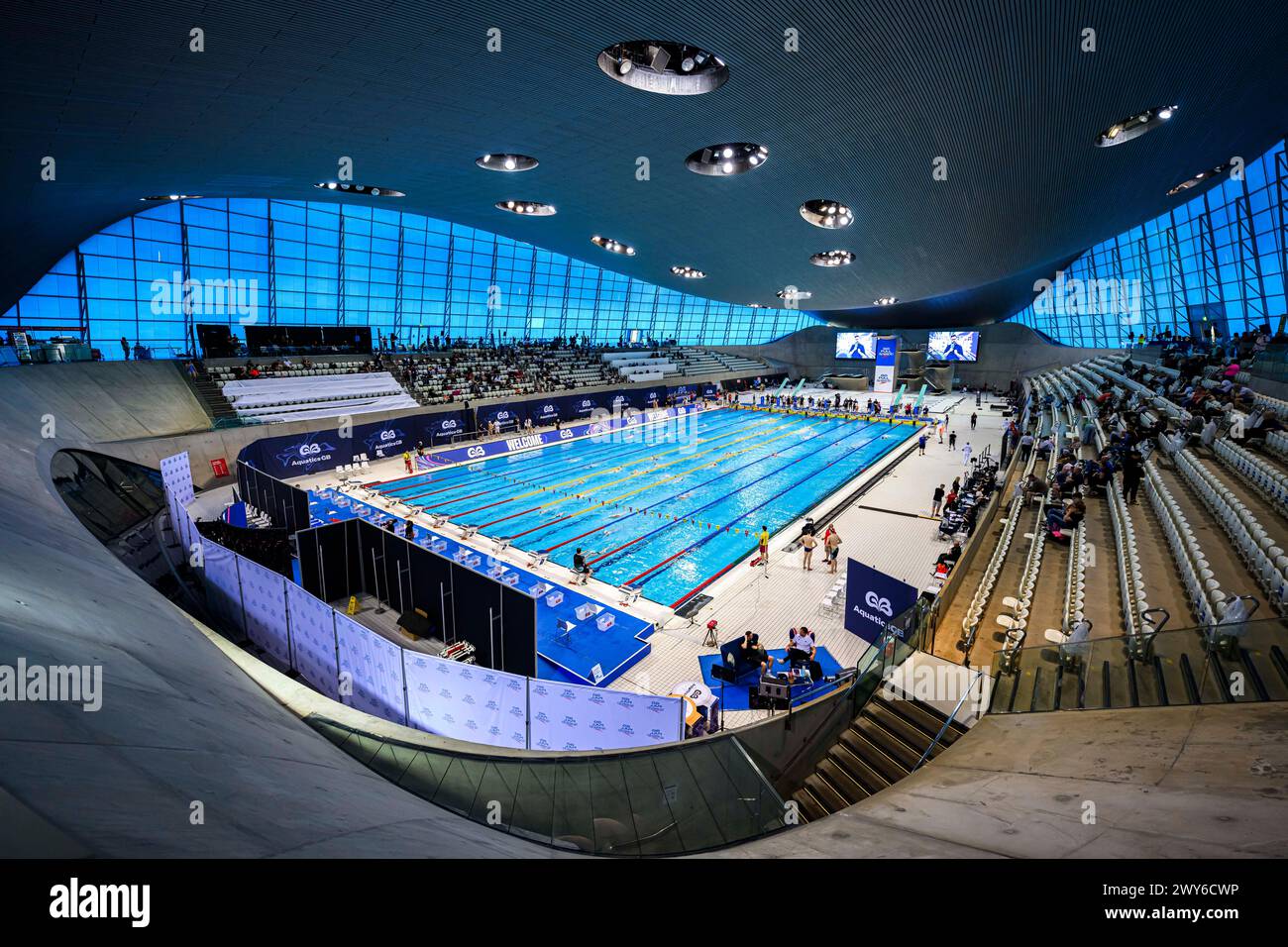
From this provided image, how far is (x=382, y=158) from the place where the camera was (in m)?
14.9

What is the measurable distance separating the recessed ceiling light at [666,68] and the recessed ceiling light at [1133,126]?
8.06 metres

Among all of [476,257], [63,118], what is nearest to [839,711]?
[63,118]

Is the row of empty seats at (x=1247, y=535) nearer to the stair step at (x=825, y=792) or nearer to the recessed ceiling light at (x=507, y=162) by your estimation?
the stair step at (x=825, y=792)

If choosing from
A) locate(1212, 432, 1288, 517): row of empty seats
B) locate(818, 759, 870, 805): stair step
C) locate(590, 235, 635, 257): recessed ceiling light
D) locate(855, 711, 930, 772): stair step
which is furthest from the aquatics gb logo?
locate(590, 235, 635, 257): recessed ceiling light

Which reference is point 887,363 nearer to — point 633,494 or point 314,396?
point 633,494

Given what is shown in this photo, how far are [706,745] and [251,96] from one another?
517 inches

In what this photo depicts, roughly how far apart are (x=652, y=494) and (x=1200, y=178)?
64.3 ft

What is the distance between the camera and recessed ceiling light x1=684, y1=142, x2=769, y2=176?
14.2 metres

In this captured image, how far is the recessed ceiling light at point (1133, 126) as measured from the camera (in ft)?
34.7

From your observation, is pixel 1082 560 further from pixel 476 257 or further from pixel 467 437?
pixel 476 257

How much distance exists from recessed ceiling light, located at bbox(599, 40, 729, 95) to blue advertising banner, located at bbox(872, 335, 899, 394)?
1645 inches

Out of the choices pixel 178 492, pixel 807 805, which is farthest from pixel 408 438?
pixel 807 805

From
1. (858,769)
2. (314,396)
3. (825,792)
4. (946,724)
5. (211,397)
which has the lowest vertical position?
(825,792)

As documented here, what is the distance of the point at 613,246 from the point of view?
95.6 feet
